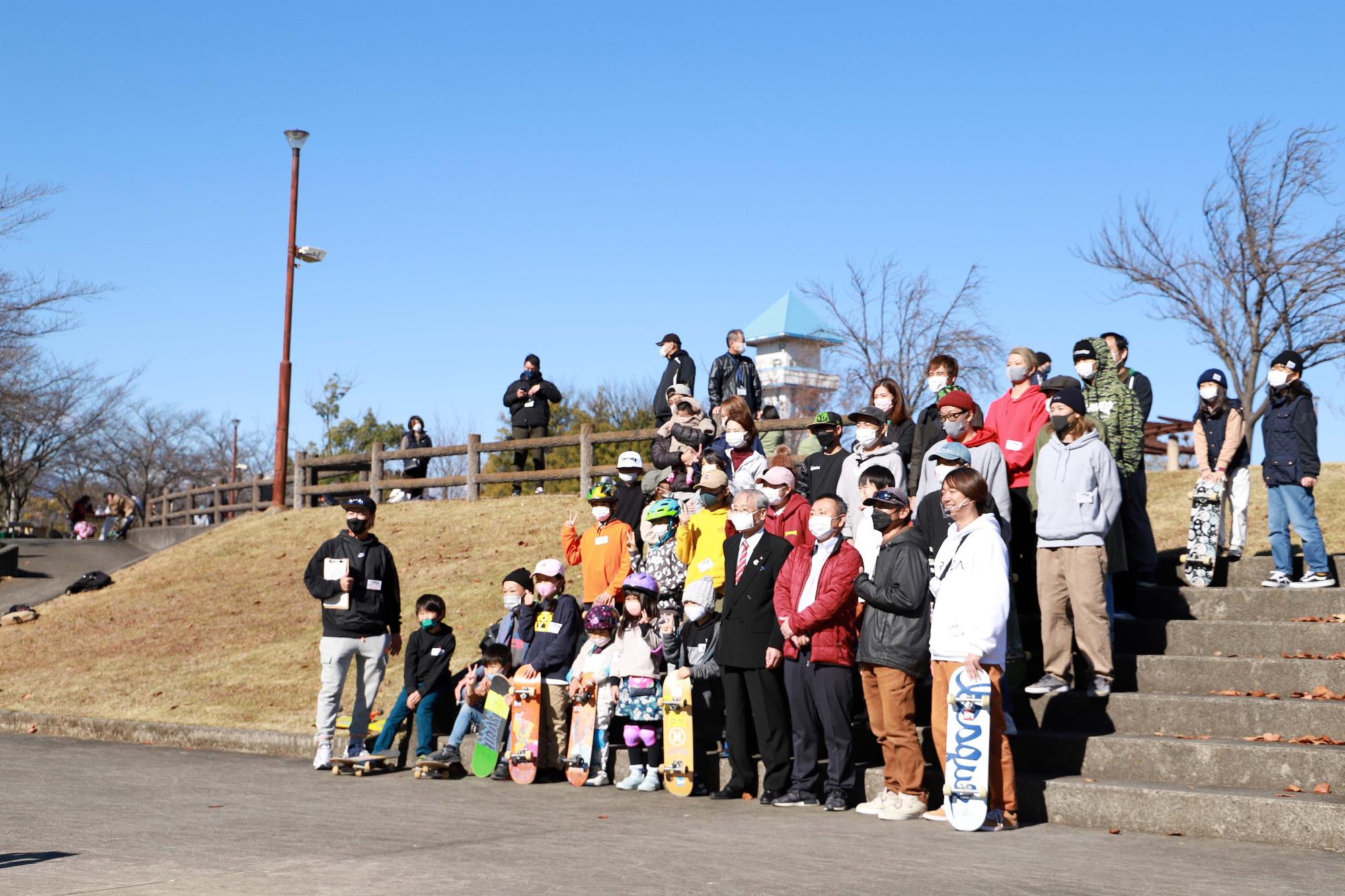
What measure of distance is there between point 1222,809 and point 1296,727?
1.27 metres

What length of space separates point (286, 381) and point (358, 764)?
16.6m

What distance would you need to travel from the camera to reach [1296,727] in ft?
26.6

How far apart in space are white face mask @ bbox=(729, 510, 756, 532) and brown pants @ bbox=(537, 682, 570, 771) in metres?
2.01

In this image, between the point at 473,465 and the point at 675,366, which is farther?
the point at 473,465

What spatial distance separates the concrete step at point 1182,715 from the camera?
8.08 meters

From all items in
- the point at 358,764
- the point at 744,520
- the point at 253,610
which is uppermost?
the point at 744,520

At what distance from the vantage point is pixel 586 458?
21.2 meters

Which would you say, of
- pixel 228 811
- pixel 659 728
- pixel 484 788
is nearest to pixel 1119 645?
pixel 659 728

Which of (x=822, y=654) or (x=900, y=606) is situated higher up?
(x=900, y=606)

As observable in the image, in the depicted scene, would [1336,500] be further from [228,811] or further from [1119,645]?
[228,811]

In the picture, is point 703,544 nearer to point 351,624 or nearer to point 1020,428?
point 1020,428

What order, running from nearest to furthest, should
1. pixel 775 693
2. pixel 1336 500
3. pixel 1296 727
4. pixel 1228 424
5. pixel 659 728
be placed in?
pixel 1296 727, pixel 775 693, pixel 659 728, pixel 1228 424, pixel 1336 500

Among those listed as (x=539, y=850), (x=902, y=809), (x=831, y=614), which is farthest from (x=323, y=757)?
(x=902, y=809)

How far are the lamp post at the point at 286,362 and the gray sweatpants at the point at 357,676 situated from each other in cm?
1503
